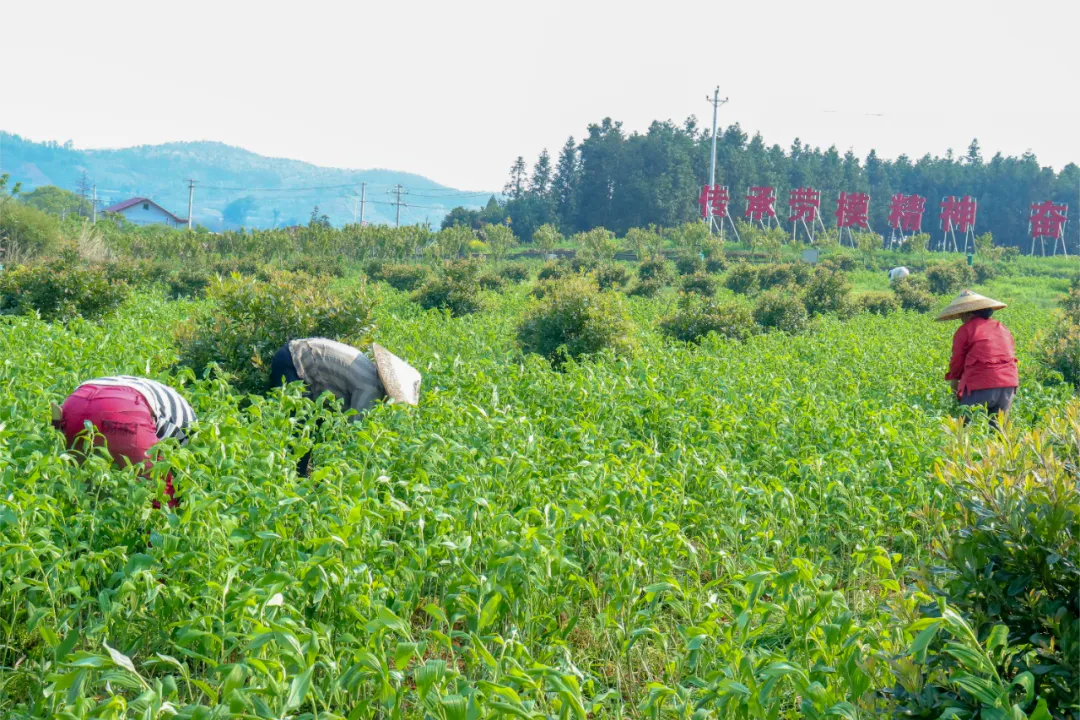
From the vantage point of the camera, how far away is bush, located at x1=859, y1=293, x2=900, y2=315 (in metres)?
21.4

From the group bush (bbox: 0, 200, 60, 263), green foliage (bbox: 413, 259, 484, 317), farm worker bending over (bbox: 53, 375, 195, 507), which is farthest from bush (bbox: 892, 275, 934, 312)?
bush (bbox: 0, 200, 60, 263)

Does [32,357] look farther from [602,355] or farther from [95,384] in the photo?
[602,355]

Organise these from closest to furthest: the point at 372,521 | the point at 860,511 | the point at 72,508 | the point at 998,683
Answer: the point at 998,683 → the point at 372,521 → the point at 72,508 → the point at 860,511

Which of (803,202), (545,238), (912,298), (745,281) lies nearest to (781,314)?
(912,298)

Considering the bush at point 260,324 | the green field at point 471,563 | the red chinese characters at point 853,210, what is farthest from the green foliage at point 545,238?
the green field at point 471,563

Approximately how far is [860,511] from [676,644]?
1.68 metres

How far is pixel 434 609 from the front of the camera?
8.80 ft

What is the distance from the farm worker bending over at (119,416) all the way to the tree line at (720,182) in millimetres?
55600

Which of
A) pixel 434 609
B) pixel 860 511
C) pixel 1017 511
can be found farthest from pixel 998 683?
pixel 860 511

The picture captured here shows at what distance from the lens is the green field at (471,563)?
256 centimetres

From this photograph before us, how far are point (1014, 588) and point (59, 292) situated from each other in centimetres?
1292

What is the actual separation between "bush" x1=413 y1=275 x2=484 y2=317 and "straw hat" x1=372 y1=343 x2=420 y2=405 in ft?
34.5

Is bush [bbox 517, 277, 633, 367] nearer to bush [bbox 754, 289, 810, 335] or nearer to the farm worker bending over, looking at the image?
bush [bbox 754, 289, 810, 335]

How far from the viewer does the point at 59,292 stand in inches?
490
